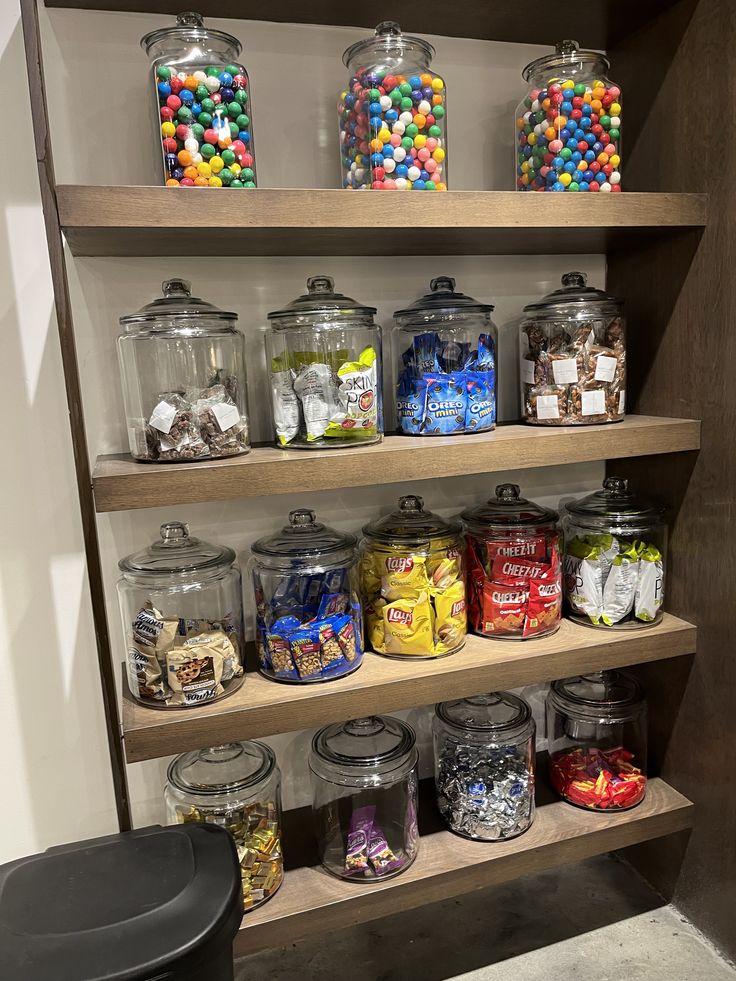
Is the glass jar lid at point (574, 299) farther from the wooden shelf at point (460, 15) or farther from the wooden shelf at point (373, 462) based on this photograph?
the wooden shelf at point (460, 15)

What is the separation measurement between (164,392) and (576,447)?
0.73m

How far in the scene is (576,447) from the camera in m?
1.39

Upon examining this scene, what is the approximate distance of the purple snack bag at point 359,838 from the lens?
4.72 ft

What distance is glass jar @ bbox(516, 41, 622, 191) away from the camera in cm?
135

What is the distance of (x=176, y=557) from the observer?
135 cm

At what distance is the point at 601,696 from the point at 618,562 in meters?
0.38

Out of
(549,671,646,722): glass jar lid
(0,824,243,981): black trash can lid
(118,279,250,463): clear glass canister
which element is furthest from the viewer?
(549,671,646,722): glass jar lid

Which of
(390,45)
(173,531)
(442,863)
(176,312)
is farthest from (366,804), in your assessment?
(390,45)

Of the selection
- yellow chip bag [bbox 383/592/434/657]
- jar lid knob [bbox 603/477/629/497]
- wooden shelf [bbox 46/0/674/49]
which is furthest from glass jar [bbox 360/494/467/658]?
wooden shelf [bbox 46/0/674/49]

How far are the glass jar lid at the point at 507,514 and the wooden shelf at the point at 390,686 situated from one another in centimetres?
22

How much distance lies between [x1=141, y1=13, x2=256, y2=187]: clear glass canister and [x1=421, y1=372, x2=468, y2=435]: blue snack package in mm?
459

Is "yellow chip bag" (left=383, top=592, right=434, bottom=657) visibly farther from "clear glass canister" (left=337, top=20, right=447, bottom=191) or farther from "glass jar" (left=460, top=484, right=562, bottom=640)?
"clear glass canister" (left=337, top=20, right=447, bottom=191)

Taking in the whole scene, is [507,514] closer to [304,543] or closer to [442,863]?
[304,543]

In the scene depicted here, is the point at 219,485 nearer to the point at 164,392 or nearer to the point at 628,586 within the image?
the point at 164,392
